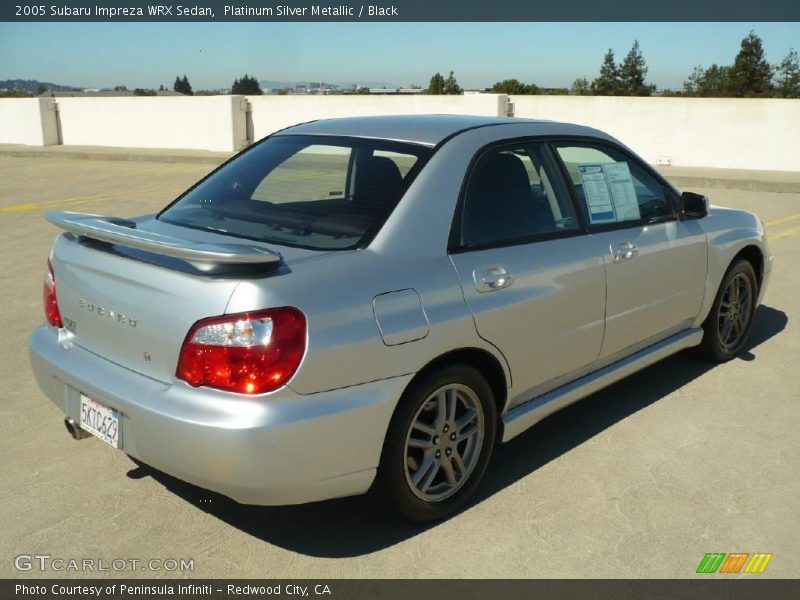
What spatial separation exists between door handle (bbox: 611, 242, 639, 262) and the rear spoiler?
73.8 inches

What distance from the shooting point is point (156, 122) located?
26.0 m

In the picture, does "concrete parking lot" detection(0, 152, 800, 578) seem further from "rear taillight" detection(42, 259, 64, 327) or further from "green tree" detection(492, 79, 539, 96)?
"green tree" detection(492, 79, 539, 96)

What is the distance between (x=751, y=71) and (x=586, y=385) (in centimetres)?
13022

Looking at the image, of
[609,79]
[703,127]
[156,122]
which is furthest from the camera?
[609,79]

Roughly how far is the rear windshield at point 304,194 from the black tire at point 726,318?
2.58 metres

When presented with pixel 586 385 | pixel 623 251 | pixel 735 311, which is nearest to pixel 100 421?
pixel 586 385

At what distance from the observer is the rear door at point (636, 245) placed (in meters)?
4.07

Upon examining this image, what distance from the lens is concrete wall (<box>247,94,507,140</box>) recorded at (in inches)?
875

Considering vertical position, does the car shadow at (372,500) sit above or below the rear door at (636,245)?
below

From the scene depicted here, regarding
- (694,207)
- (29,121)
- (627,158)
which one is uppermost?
(627,158)

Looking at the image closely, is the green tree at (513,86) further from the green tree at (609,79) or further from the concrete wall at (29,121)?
the concrete wall at (29,121)

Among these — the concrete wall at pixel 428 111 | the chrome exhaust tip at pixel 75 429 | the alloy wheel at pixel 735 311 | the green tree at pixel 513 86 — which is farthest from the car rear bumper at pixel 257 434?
the green tree at pixel 513 86

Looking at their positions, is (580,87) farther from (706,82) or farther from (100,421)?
(100,421)
